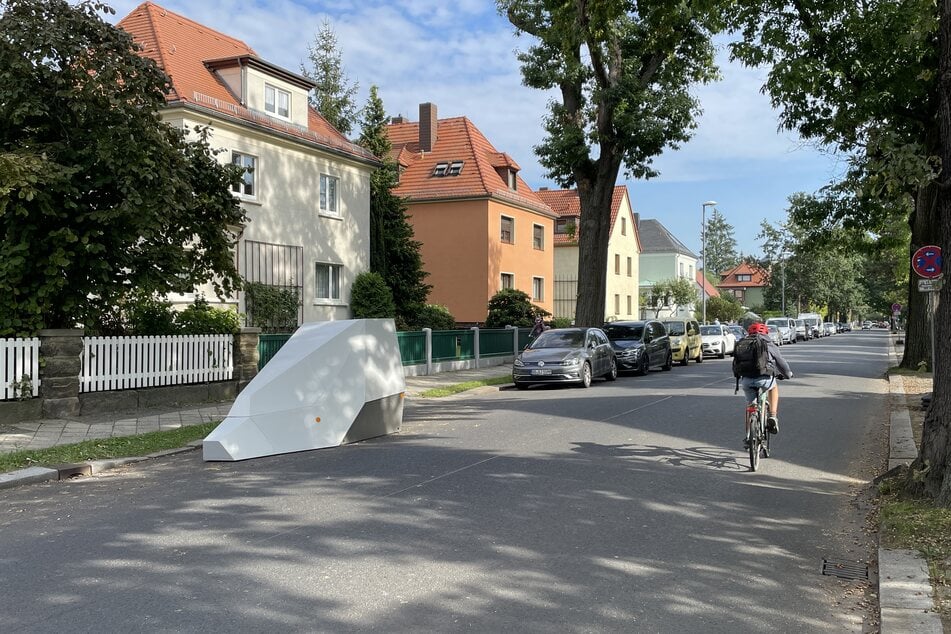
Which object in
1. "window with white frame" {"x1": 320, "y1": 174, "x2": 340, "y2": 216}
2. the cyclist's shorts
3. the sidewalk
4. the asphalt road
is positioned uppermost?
"window with white frame" {"x1": 320, "y1": 174, "x2": 340, "y2": 216}

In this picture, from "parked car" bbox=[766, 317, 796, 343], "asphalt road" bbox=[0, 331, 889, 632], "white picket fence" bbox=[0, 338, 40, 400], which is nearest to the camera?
"asphalt road" bbox=[0, 331, 889, 632]

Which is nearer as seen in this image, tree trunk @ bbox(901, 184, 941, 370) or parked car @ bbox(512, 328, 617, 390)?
parked car @ bbox(512, 328, 617, 390)

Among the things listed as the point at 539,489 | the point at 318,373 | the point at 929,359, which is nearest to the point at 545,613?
the point at 539,489

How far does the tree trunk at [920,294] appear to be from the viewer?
2081 cm

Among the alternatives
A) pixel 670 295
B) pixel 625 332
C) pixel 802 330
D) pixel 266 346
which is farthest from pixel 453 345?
pixel 802 330

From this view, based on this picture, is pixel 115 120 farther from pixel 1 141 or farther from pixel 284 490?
pixel 284 490

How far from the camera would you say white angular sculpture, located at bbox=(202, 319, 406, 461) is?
31.2 feet

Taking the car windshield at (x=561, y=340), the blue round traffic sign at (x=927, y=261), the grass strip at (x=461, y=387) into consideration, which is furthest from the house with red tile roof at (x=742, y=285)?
the blue round traffic sign at (x=927, y=261)

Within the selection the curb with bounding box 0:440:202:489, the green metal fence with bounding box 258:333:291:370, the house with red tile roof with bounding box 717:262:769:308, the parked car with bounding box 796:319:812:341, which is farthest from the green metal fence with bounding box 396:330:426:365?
the house with red tile roof with bounding box 717:262:769:308

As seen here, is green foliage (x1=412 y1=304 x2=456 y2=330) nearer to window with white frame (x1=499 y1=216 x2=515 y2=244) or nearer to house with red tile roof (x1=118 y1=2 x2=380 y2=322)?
house with red tile roof (x1=118 y1=2 x2=380 y2=322)

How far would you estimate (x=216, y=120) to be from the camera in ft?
72.5

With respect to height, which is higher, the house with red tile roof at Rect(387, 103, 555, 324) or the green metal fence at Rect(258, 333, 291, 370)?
the house with red tile roof at Rect(387, 103, 555, 324)

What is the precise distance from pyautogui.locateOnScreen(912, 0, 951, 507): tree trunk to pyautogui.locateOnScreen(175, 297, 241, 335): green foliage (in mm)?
12739

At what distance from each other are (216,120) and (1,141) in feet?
34.4
